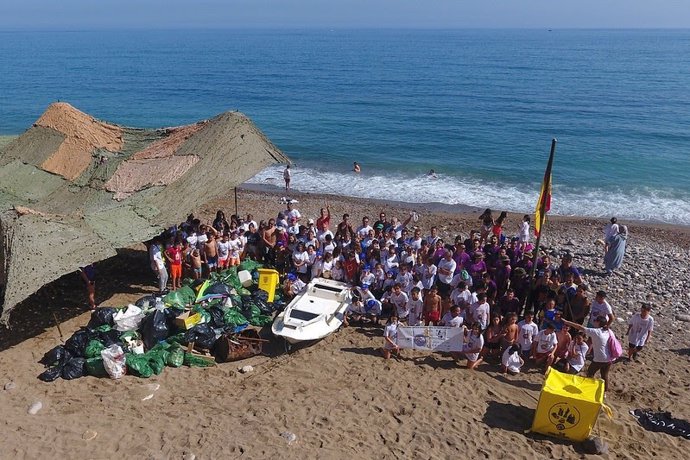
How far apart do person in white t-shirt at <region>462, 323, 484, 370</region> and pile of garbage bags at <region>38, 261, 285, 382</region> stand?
4270 mm

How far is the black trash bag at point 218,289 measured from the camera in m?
12.2

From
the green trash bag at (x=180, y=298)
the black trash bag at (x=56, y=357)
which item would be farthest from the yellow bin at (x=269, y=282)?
the black trash bag at (x=56, y=357)

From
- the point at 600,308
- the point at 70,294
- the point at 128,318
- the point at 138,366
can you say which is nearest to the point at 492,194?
the point at 600,308

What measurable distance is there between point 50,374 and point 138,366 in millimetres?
1495

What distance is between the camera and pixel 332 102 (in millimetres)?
52250

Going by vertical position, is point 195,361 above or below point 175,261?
below

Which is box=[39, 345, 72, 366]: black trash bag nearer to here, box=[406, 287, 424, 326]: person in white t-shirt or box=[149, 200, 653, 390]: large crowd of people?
box=[149, 200, 653, 390]: large crowd of people

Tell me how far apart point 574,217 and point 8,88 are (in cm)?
6242

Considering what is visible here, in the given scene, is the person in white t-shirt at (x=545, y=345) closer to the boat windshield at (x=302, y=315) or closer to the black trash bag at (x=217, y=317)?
the boat windshield at (x=302, y=315)

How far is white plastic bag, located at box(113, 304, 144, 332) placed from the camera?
10680mm

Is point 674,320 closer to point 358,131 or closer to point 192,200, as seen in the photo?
point 192,200

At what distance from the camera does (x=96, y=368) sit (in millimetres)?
9641

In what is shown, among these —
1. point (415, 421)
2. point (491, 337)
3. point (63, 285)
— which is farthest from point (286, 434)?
point (63, 285)

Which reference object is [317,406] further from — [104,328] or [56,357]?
[56,357]
